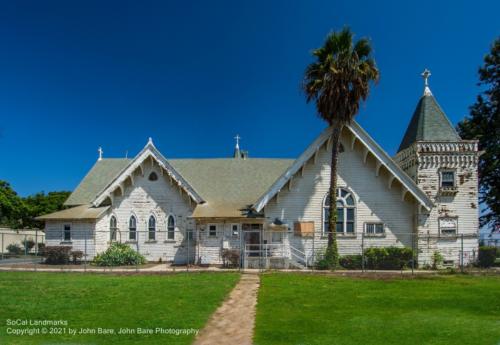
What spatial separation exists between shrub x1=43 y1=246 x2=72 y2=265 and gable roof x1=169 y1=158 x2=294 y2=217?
888cm

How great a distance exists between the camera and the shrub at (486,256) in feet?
89.2

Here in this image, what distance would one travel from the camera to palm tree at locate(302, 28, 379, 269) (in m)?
25.5

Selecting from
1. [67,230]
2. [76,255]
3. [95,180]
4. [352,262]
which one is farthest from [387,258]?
[95,180]

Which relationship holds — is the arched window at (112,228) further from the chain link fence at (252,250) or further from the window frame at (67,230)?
the window frame at (67,230)

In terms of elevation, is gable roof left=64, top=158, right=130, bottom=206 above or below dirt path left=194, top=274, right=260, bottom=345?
above

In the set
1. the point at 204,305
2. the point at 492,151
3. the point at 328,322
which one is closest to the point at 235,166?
the point at 492,151

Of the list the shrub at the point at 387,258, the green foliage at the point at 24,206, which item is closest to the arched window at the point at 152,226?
the shrub at the point at 387,258

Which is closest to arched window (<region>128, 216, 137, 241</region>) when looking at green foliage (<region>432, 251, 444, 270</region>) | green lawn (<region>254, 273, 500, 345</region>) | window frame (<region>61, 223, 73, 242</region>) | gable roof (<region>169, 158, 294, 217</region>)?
window frame (<region>61, 223, 73, 242</region>)

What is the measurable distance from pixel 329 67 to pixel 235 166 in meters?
13.9

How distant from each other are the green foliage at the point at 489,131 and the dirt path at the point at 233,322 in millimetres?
27353

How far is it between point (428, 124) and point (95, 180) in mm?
25906

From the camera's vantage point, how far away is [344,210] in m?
28.4

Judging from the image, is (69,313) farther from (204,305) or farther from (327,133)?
(327,133)

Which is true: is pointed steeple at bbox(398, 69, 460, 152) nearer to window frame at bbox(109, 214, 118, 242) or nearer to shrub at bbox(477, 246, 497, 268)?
shrub at bbox(477, 246, 497, 268)
